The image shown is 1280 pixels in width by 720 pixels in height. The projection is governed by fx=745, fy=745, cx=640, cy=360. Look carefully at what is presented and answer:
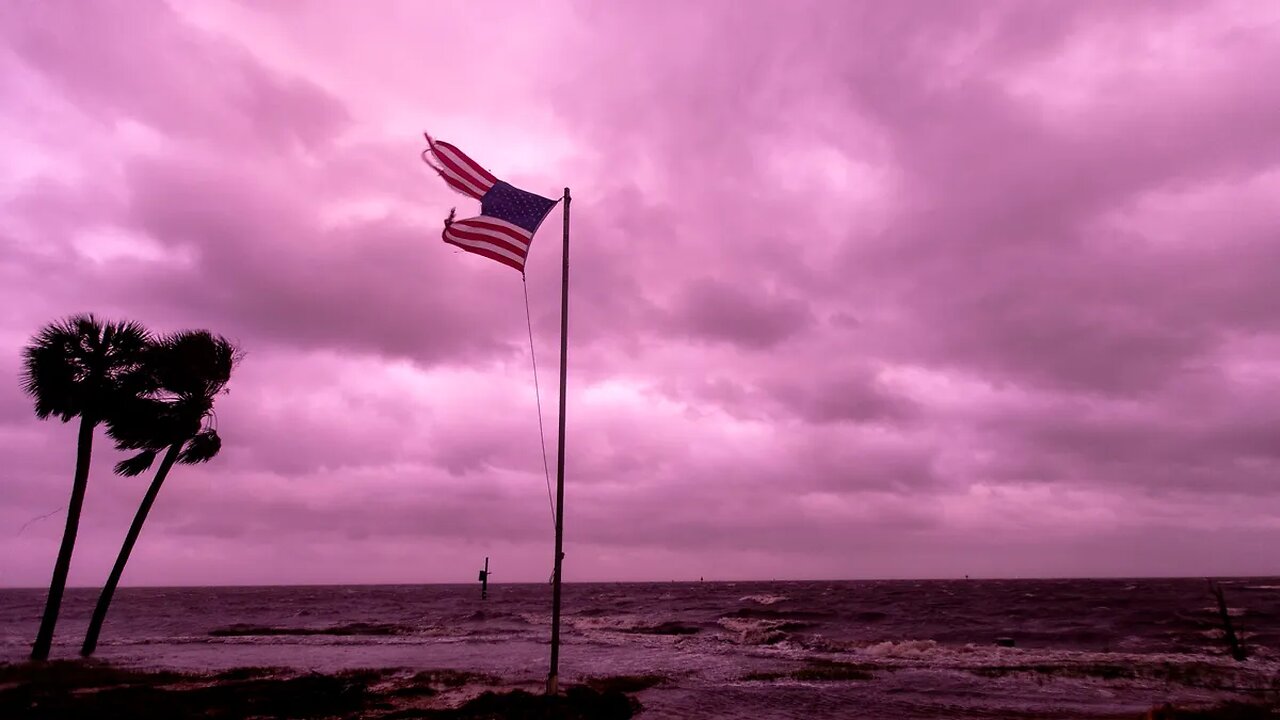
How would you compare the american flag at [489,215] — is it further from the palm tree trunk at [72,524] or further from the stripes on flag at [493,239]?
the palm tree trunk at [72,524]

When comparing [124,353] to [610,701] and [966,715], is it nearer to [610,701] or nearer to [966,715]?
[610,701]

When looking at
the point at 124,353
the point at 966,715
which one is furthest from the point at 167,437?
the point at 966,715

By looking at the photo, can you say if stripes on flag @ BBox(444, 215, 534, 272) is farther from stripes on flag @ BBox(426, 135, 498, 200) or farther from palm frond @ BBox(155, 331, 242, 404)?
palm frond @ BBox(155, 331, 242, 404)

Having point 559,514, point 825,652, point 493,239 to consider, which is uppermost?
point 493,239

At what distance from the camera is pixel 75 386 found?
24.9 metres

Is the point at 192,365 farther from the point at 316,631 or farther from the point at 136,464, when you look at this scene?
the point at 316,631

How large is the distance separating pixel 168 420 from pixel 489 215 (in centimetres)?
1877

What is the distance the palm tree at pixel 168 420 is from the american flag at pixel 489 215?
17.5 metres

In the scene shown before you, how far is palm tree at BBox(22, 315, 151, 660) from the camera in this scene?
24.7 m

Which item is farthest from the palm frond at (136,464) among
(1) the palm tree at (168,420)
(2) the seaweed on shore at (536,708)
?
(2) the seaweed on shore at (536,708)

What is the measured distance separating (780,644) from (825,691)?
1617 cm

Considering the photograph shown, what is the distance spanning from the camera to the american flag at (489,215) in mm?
15359

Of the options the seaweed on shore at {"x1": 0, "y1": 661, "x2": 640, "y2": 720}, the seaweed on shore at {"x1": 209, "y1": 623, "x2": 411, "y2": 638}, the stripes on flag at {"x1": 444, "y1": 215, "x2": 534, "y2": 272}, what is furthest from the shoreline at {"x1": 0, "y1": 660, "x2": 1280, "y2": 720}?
the seaweed on shore at {"x1": 209, "y1": 623, "x2": 411, "y2": 638}

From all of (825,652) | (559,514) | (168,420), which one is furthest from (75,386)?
(825,652)
